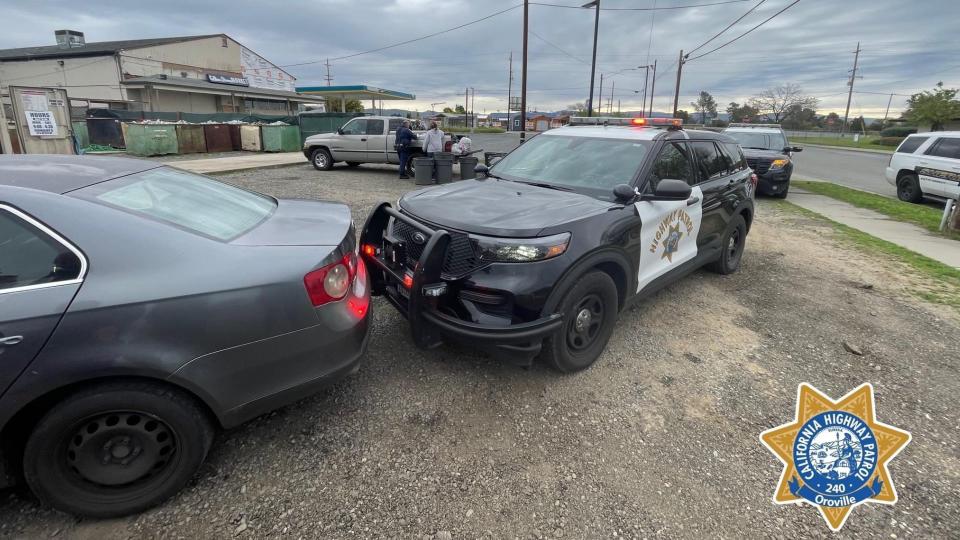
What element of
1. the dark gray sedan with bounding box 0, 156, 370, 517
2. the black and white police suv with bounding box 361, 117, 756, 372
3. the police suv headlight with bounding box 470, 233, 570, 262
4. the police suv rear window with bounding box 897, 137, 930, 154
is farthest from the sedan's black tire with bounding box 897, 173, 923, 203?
the dark gray sedan with bounding box 0, 156, 370, 517

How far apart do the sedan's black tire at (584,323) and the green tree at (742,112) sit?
3410 inches

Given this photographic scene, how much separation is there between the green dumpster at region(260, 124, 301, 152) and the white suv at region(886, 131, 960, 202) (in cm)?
2123

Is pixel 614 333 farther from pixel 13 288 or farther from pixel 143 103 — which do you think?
pixel 143 103

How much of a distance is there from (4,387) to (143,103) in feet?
114

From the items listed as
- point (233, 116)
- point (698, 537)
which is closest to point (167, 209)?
point (698, 537)

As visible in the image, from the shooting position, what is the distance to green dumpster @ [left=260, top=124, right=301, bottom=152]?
2028 centimetres

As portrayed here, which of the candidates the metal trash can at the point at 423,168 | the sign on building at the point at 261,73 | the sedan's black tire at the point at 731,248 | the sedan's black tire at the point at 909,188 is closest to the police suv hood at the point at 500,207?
the sedan's black tire at the point at 731,248

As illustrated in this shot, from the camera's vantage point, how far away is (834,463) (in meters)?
2.23

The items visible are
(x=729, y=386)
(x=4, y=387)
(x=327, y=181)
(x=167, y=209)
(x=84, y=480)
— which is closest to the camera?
(x=4, y=387)

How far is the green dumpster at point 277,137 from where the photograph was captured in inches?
798

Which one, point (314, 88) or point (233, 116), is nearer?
point (233, 116)

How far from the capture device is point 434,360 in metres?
3.44

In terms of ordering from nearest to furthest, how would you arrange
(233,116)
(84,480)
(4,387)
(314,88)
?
(4,387), (84,480), (233,116), (314,88)

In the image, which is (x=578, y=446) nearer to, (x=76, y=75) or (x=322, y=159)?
(x=322, y=159)
